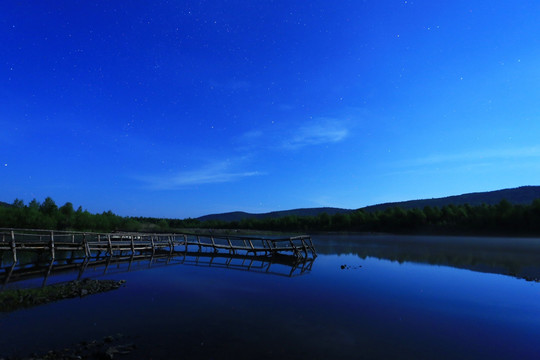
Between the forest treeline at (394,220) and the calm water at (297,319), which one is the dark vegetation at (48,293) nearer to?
the calm water at (297,319)

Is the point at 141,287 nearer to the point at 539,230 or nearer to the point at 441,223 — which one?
the point at 539,230

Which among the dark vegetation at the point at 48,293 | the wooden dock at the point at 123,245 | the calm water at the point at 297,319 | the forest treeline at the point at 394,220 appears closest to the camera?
the calm water at the point at 297,319

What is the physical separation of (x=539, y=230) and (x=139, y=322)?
111 m

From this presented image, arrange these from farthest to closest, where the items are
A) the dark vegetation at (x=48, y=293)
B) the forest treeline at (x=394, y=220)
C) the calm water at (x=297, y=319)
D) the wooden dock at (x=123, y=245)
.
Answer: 1. the forest treeline at (x=394, y=220)
2. the wooden dock at (x=123, y=245)
3. the dark vegetation at (x=48, y=293)
4. the calm water at (x=297, y=319)

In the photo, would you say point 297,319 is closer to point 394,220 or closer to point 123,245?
point 123,245

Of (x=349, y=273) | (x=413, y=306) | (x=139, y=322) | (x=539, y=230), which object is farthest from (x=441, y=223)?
(x=139, y=322)

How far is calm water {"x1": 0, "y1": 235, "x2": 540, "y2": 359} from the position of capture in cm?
933

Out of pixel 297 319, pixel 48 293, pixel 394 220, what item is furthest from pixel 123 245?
pixel 394 220

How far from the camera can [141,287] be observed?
18.3m

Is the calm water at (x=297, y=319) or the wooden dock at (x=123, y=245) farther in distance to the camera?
the wooden dock at (x=123, y=245)

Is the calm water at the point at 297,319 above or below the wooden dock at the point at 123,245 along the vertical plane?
below

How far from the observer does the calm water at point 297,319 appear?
Answer: 9328mm

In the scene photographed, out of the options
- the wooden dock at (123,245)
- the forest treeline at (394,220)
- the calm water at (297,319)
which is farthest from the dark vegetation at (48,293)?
the forest treeline at (394,220)

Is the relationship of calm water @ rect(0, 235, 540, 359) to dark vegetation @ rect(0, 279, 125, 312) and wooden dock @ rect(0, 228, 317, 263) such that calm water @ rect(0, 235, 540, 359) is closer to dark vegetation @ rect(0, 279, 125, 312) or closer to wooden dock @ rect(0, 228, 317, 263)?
dark vegetation @ rect(0, 279, 125, 312)
